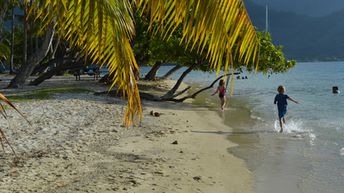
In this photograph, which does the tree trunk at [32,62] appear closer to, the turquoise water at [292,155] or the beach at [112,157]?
the beach at [112,157]

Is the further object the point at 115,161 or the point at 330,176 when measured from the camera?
the point at 330,176

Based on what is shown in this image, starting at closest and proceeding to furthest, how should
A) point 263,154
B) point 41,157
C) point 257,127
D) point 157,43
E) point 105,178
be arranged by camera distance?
point 105,178 < point 41,157 < point 263,154 < point 257,127 < point 157,43

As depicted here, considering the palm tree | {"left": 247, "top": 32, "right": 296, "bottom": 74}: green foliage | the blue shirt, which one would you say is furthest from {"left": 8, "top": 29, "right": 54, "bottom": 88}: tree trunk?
the palm tree

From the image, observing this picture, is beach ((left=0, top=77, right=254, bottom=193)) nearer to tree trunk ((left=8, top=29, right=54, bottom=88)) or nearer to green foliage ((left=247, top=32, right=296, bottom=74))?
tree trunk ((left=8, top=29, right=54, bottom=88))

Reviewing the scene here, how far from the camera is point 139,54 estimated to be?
2705 cm

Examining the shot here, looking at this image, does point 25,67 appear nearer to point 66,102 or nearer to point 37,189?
point 66,102

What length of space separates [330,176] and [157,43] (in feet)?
48.7

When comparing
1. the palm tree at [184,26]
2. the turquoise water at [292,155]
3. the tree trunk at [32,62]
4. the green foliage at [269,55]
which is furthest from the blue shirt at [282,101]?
the tree trunk at [32,62]

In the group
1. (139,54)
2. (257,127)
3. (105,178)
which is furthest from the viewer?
(139,54)

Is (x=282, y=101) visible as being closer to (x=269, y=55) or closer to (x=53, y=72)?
(x=269, y=55)

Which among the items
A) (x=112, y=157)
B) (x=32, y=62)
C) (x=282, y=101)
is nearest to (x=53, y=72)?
(x=32, y=62)

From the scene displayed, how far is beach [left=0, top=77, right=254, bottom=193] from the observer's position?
691 centimetres

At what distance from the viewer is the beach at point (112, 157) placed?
272 inches

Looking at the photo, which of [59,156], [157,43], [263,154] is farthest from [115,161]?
[157,43]
